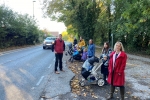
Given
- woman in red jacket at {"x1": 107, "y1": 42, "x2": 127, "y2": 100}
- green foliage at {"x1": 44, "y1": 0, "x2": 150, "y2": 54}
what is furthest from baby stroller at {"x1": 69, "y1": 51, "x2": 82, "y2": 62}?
green foliage at {"x1": 44, "y1": 0, "x2": 150, "y2": 54}

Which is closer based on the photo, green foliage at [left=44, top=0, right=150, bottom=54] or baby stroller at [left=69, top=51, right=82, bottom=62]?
baby stroller at [left=69, top=51, right=82, bottom=62]

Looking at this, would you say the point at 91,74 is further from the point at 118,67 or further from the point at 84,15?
the point at 84,15

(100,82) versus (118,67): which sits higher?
(118,67)

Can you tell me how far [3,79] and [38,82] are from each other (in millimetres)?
1601

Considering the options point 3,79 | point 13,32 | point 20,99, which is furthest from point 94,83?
point 13,32

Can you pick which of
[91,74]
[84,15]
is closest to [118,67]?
[91,74]

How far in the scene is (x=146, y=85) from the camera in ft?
27.4

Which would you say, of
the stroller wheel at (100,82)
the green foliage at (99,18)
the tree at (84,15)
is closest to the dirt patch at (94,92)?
the stroller wheel at (100,82)

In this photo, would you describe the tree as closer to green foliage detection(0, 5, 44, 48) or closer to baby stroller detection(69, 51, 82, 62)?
green foliage detection(0, 5, 44, 48)

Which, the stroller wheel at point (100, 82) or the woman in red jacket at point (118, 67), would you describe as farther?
the stroller wheel at point (100, 82)

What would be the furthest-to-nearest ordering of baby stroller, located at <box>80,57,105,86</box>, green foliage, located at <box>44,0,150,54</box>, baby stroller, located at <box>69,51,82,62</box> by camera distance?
green foliage, located at <box>44,0,150,54</box>
baby stroller, located at <box>69,51,82,62</box>
baby stroller, located at <box>80,57,105,86</box>

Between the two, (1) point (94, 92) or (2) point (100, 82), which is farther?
(2) point (100, 82)

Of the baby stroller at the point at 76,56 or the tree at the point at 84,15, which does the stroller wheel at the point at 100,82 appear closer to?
the baby stroller at the point at 76,56

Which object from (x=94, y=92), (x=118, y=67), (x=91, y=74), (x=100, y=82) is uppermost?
(x=118, y=67)
